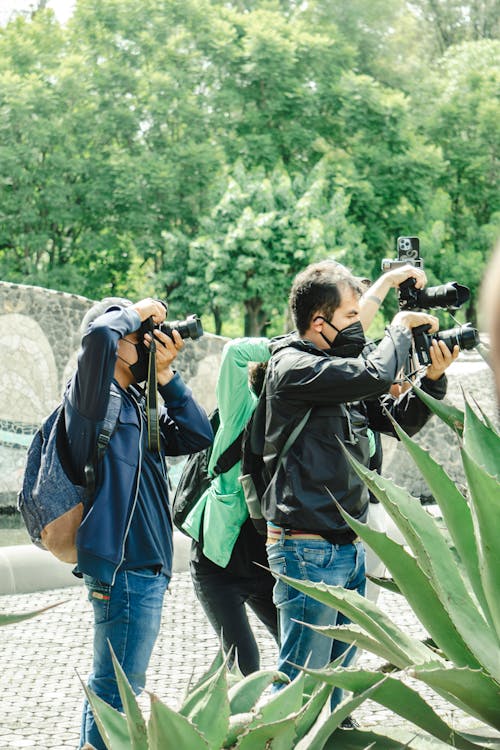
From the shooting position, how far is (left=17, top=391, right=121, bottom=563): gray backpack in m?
3.31

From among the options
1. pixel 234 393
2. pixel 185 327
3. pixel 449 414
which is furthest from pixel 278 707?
pixel 234 393

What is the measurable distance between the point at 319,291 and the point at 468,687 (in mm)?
2038

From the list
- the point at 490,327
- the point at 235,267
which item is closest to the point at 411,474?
the point at 490,327

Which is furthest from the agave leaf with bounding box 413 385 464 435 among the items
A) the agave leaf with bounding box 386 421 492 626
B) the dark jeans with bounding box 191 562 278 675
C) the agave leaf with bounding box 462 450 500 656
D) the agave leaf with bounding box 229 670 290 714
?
the dark jeans with bounding box 191 562 278 675

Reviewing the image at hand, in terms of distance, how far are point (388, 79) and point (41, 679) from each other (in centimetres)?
3198

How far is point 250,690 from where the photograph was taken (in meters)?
1.80

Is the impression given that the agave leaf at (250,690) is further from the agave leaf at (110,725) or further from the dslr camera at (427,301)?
the dslr camera at (427,301)

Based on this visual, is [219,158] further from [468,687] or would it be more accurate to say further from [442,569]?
[468,687]

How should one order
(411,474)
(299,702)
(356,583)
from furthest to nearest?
1. (411,474)
2. (356,583)
3. (299,702)

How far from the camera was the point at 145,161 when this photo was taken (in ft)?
94.0

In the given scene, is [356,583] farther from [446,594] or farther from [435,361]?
[446,594]

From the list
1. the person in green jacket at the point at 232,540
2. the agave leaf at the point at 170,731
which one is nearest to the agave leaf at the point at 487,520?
the agave leaf at the point at 170,731

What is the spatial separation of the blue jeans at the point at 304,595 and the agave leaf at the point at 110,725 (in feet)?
5.43

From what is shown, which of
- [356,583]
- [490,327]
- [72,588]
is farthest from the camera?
[72,588]
